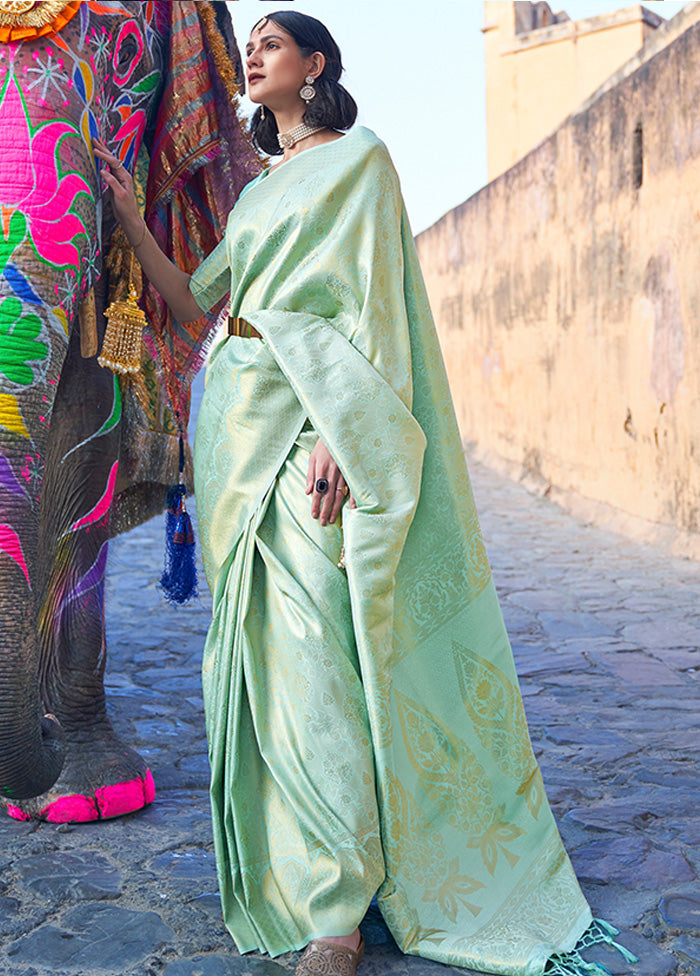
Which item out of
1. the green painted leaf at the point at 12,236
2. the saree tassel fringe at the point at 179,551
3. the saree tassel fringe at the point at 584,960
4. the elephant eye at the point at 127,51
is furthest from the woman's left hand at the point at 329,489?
the elephant eye at the point at 127,51

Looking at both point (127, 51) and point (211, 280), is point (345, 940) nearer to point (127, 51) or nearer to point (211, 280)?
point (211, 280)

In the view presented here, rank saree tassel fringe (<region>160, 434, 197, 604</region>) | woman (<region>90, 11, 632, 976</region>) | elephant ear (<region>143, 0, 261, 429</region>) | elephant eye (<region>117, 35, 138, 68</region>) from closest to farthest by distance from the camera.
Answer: woman (<region>90, 11, 632, 976</region>)
elephant eye (<region>117, 35, 138, 68</region>)
elephant ear (<region>143, 0, 261, 429</region>)
saree tassel fringe (<region>160, 434, 197, 604</region>)

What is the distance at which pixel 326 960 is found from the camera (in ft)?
6.26

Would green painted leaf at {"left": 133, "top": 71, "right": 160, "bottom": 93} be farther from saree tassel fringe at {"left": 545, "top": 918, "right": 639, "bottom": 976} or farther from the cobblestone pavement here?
saree tassel fringe at {"left": 545, "top": 918, "right": 639, "bottom": 976}

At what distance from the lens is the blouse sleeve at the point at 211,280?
249 cm

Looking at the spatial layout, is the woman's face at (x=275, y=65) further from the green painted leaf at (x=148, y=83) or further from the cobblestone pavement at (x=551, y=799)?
the cobblestone pavement at (x=551, y=799)

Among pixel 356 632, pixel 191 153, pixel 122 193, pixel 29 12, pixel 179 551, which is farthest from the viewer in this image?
pixel 179 551

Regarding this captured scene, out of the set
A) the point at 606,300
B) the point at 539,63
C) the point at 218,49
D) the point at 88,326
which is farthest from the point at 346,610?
the point at 539,63

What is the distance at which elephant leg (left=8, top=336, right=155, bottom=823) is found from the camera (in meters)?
2.68

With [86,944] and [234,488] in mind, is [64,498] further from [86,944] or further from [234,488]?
[86,944]

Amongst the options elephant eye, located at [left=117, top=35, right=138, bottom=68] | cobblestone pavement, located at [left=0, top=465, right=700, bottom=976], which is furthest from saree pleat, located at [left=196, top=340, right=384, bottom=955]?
elephant eye, located at [left=117, top=35, right=138, bottom=68]

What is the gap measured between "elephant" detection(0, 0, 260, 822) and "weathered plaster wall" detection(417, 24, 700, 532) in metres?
4.33

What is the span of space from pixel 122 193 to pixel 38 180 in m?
0.29

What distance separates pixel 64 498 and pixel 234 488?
745 mm
